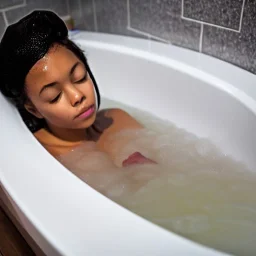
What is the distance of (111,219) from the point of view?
52 centimetres

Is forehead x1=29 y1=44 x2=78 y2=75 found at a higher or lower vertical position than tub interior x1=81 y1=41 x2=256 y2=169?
higher

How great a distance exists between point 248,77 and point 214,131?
0.65 ft

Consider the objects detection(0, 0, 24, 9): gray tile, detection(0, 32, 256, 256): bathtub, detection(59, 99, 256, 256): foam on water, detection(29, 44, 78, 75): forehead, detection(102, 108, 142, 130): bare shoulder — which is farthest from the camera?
detection(0, 0, 24, 9): gray tile

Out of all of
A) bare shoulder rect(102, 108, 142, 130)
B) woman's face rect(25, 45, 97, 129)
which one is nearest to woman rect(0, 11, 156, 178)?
woman's face rect(25, 45, 97, 129)

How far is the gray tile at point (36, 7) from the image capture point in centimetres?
135

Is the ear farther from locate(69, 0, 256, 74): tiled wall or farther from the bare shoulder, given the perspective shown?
locate(69, 0, 256, 74): tiled wall

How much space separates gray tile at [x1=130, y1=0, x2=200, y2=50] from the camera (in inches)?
44.0

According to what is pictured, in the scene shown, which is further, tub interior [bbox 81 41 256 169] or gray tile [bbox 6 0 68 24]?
gray tile [bbox 6 0 68 24]

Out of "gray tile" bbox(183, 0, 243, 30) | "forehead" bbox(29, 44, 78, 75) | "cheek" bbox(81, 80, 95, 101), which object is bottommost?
"cheek" bbox(81, 80, 95, 101)

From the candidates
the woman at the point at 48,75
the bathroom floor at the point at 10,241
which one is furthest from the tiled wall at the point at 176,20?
the bathroom floor at the point at 10,241

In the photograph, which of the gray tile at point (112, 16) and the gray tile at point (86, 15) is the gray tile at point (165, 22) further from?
the gray tile at point (86, 15)

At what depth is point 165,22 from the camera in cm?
118

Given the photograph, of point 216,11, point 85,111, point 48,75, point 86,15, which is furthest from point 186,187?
point 86,15

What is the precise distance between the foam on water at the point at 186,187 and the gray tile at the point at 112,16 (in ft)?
1.74
